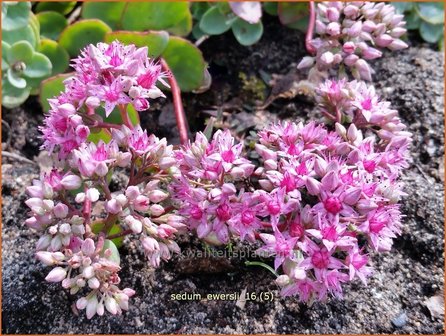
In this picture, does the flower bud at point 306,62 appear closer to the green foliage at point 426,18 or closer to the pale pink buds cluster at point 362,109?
the pale pink buds cluster at point 362,109

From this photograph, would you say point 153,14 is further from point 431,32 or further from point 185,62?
point 431,32

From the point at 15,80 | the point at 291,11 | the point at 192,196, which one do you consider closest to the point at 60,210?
the point at 192,196

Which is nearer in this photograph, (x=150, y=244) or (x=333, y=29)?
(x=150, y=244)

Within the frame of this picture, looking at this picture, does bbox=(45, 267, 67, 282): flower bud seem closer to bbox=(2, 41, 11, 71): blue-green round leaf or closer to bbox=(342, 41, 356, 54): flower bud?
bbox=(2, 41, 11, 71): blue-green round leaf

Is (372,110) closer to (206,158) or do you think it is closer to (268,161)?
(268,161)

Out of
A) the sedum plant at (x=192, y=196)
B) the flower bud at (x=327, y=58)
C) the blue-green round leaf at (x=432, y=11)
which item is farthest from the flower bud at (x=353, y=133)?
the blue-green round leaf at (x=432, y=11)

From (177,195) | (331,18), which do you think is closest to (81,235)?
(177,195)

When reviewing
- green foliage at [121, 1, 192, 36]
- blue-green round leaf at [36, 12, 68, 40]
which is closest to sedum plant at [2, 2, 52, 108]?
blue-green round leaf at [36, 12, 68, 40]
